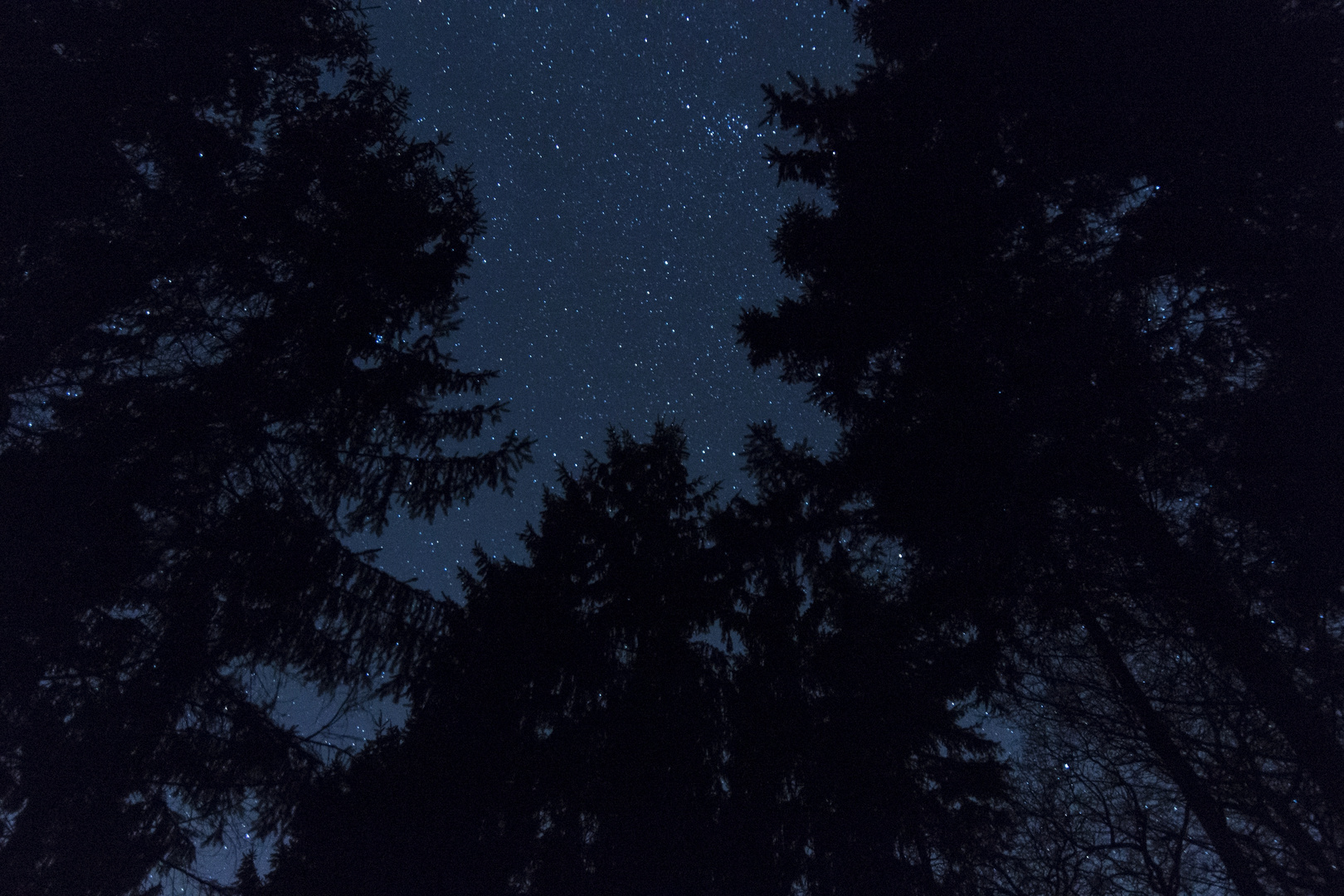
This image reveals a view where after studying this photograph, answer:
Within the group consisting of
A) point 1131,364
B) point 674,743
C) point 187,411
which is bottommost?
point 674,743

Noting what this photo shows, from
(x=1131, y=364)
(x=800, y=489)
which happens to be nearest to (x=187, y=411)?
(x=800, y=489)

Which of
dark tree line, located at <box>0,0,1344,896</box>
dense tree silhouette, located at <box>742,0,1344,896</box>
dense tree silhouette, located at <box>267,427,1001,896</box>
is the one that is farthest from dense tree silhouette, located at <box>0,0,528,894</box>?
dense tree silhouette, located at <box>742,0,1344,896</box>

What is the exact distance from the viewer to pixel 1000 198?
7.04m

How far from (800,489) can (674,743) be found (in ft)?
12.2

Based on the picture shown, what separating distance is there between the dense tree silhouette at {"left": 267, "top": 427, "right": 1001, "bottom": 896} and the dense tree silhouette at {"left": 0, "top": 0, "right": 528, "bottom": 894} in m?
1.30

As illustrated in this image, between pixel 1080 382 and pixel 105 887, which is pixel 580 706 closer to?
pixel 105 887

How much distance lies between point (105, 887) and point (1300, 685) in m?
9.12

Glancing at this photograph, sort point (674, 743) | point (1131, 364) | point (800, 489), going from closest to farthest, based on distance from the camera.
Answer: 1. point (1131, 364)
2. point (800, 489)
3. point (674, 743)

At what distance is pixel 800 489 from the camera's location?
24.8 feet

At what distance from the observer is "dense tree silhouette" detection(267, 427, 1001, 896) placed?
263 inches

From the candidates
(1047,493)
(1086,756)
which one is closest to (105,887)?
(1086,756)

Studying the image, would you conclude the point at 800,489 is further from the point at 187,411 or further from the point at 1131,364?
the point at 187,411

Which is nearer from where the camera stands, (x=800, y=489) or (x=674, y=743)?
(x=800, y=489)

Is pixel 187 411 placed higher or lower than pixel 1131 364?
lower
